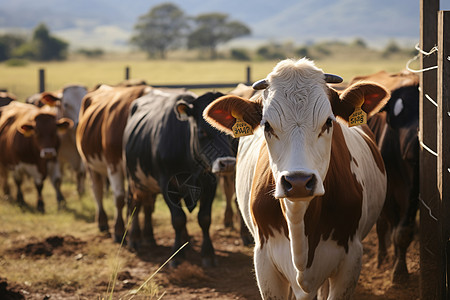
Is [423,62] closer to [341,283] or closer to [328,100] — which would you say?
[328,100]

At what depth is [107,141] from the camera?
24.8 ft

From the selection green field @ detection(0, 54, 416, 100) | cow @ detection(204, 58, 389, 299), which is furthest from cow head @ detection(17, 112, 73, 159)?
green field @ detection(0, 54, 416, 100)

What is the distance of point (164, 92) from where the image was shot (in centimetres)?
736

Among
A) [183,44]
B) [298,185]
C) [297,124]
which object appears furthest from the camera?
[183,44]

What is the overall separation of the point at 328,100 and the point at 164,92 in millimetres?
4490

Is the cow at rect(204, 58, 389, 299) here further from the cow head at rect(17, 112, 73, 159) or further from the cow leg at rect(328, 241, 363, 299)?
the cow head at rect(17, 112, 73, 159)

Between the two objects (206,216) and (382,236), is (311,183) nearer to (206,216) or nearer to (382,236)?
(382,236)

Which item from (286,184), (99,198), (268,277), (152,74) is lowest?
(99,198)

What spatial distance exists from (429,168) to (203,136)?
95.7 inches

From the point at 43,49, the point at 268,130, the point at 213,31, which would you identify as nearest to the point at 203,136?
the point at 268,130

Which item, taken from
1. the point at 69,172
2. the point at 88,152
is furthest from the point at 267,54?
the point at 88,152

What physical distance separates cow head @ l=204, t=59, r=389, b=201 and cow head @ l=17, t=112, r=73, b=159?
6.49 m

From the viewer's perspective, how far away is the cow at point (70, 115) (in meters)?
10.7

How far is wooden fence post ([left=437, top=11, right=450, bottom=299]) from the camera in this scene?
3631 millimetres
